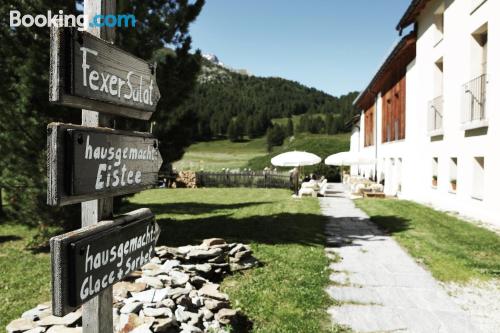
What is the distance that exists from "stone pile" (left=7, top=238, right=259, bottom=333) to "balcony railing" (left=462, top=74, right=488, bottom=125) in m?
9.39

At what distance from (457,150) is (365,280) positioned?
28.6 feet

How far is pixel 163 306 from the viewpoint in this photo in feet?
14.2

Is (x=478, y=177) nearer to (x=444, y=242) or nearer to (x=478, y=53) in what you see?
(x=478, y=53)

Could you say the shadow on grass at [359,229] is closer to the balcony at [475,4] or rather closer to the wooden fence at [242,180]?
the balcony at [475,4]

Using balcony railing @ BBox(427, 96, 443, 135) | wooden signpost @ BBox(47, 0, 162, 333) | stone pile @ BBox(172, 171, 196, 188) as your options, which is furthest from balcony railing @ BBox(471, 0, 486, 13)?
stone pile @ BBox(172, 171, 196, 188)

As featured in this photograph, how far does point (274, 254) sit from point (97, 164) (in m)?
6.26

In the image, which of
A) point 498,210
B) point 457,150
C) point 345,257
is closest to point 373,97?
point 457,150

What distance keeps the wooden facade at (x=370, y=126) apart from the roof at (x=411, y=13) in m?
10.2

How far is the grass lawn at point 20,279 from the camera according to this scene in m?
5.49

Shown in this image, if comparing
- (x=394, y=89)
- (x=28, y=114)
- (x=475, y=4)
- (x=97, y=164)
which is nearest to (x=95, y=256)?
(x=97, y=164)

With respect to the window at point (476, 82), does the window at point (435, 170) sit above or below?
below

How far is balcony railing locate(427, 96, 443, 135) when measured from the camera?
14.7 metres

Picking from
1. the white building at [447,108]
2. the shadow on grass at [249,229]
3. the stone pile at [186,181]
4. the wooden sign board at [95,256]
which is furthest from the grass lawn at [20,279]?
the stone pile at [186,181]

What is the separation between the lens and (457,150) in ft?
42.7
